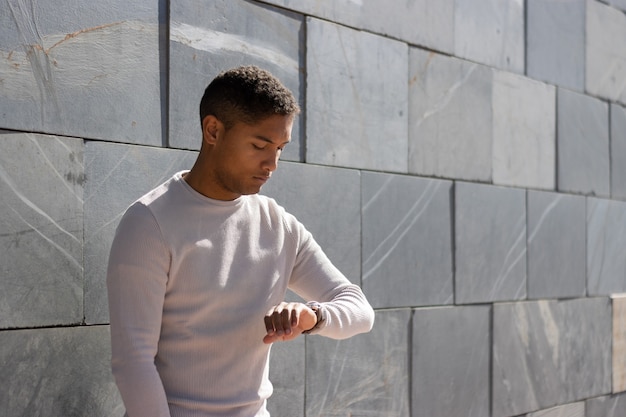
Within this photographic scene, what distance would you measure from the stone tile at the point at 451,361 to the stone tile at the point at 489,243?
0.43 feet

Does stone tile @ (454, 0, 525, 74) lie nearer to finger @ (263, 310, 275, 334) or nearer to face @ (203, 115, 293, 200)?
face @ (203, 115, 293, 200)

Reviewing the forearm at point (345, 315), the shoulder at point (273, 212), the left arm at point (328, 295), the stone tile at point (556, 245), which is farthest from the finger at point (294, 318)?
the stone tile at point (556, 245)

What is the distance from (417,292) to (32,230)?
2352 millimetres

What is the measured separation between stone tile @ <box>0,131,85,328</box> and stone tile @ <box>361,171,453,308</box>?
1705 millimetres


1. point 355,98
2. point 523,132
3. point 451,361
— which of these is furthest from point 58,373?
point 523,132

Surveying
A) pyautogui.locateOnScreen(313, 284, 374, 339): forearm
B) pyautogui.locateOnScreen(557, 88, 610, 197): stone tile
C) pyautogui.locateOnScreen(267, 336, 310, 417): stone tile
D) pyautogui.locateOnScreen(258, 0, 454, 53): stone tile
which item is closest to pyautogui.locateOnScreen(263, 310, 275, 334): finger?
pyautogui.locateOnScreen(313, 284, 374, 339): forearm

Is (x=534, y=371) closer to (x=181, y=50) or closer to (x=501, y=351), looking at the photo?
(x=501, y=351)

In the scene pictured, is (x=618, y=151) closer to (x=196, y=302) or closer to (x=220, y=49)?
(x=220, y=49)

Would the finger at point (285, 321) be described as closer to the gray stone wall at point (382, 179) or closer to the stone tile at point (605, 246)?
the gray stone wall at point (382, 179)

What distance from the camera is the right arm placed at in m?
2.62

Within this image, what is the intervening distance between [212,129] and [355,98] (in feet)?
5.88

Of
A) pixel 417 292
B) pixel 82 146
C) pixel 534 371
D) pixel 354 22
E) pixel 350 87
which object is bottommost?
pixel 534 371

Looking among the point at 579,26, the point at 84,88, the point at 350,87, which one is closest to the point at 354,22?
the point at 350,87

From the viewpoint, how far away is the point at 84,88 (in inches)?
133
